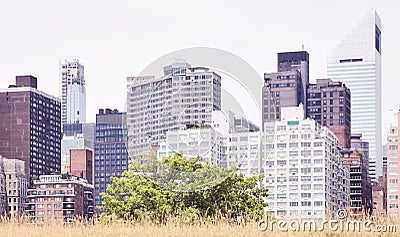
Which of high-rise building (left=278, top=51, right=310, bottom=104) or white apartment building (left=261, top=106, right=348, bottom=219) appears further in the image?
high-rise building (left=278, top=51, right=310, bottom=104)

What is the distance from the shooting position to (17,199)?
10788 cm

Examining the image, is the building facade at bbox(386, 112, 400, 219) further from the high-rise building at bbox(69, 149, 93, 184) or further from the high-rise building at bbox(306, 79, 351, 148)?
the high-rise building at bbox(69, 149, 93, 184)

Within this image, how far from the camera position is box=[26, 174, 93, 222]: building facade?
103562 mm

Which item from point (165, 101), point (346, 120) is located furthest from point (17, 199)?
point (165, 101)

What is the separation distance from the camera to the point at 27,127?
445ft

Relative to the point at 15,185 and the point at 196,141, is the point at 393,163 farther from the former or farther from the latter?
the point at 196,141

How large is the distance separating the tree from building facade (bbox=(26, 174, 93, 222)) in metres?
75.9

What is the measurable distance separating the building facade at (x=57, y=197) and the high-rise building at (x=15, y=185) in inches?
39.4

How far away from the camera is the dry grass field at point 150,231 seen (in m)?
12.3

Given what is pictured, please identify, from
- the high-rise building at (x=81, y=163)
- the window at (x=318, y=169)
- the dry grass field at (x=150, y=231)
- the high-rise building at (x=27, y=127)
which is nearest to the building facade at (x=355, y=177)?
the window at (x=318, y=169)

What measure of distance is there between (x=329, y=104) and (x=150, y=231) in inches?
5304

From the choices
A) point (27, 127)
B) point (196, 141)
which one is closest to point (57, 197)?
point (27, 127)

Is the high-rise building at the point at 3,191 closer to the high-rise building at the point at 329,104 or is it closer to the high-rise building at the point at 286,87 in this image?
the high-rise building at the point at 286,87

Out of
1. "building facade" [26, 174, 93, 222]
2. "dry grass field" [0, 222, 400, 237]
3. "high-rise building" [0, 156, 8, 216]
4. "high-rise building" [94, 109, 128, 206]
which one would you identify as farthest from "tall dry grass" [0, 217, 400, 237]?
"high-rise building" [94, 109, 128, 206]
